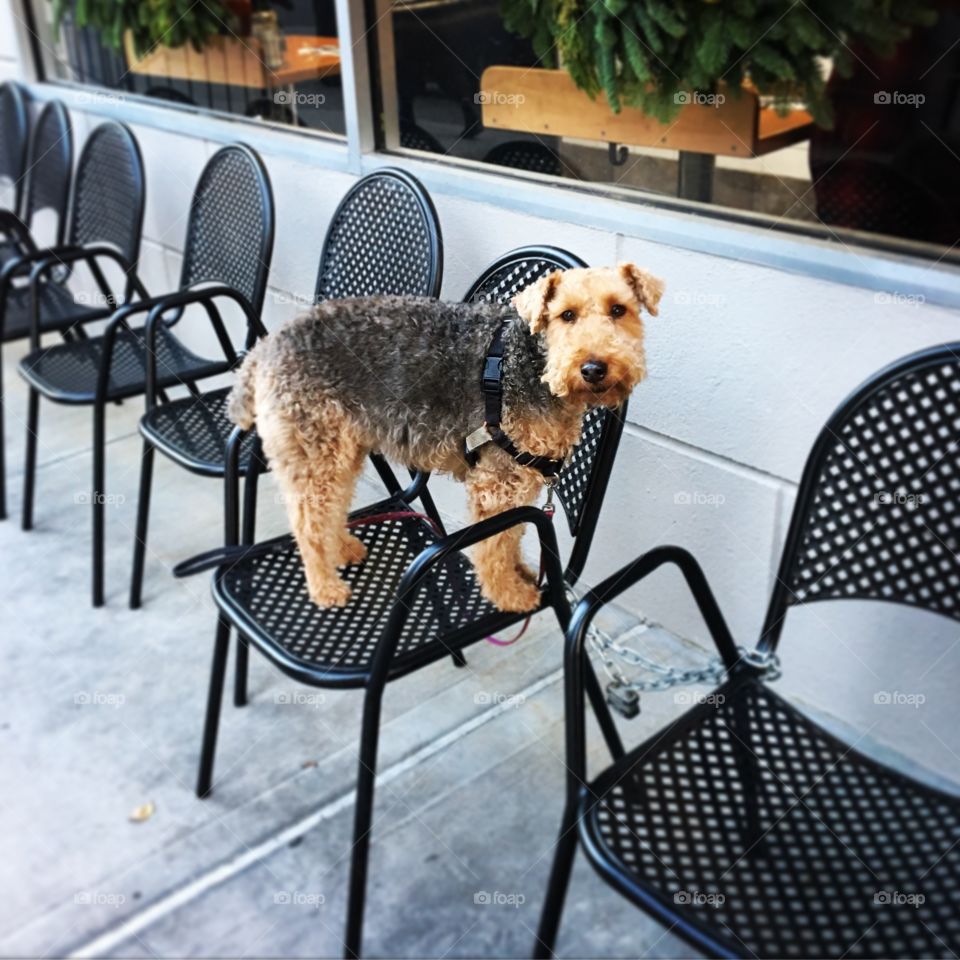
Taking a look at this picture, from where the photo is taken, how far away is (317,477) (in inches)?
82.8

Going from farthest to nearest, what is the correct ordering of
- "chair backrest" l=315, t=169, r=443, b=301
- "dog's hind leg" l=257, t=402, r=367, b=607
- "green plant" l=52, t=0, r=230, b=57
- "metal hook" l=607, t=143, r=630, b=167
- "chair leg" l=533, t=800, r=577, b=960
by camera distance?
"green plant" l=52, t=0, r=230, b=57, "metal hook" l=607, t=143, r=630, b=167, "chair backrest" l=315, t=169, r=443, b=301, "dog's hind leg" l=257, t=402, r=367, b=607, "chair leg" l=533, t=800, r=577, b=960

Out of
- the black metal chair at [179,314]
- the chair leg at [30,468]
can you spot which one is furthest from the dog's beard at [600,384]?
the chair leg at [30,468]

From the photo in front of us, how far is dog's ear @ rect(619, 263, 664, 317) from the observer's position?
1854mm

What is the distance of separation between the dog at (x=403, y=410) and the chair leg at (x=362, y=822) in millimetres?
319

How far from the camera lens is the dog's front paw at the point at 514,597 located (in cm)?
198

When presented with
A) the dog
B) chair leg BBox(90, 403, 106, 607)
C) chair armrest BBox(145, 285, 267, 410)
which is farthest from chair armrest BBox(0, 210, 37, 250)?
the dog

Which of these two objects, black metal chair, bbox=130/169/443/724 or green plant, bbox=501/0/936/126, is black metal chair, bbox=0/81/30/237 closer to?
black metal chair, bbox=130/169/443/724

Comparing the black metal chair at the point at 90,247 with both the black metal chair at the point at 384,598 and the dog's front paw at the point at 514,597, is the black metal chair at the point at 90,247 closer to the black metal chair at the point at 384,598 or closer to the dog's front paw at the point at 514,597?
the black metal chair at the point at 384,598

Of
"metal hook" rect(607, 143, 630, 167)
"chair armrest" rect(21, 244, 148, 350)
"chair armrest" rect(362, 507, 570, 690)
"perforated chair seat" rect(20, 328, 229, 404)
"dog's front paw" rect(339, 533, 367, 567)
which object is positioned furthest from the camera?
"chair armrest" rect(21, 244, 148, 350)

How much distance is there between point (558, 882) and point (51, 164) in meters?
3.84

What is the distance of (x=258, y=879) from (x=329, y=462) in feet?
2.98

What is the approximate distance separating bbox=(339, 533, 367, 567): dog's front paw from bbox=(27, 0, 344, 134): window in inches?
66.7

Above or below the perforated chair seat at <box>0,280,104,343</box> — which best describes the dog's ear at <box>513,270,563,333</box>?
above

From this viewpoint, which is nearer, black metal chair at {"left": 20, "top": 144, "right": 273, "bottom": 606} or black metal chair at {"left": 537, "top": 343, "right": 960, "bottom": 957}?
black metal chair at {"left": 537, "top": 343, "right": 960, "bottom": 957}
